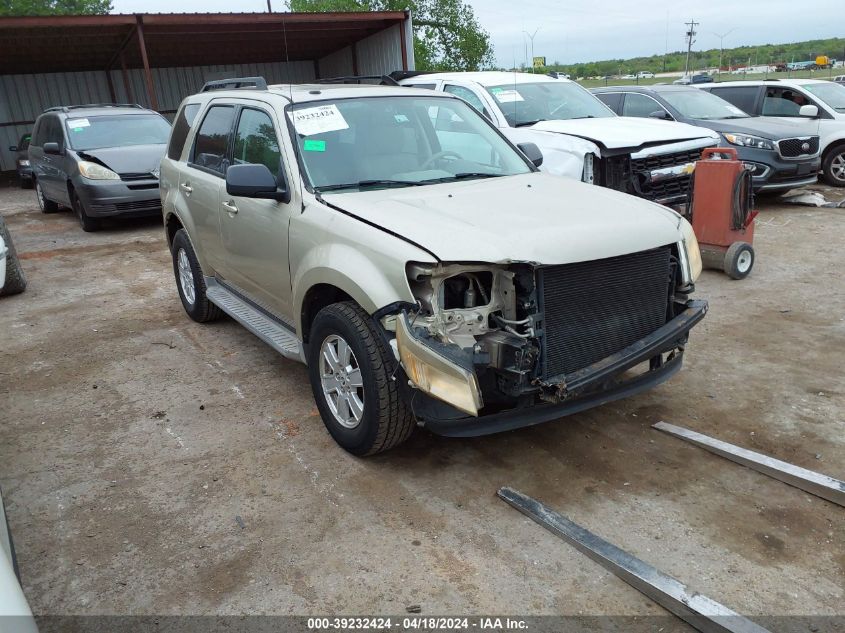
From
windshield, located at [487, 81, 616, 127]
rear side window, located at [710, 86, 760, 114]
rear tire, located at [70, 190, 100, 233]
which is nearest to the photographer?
windshield, located at [487, 81, 616, 127]

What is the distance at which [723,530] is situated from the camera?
3006 mm

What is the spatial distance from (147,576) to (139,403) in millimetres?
1910

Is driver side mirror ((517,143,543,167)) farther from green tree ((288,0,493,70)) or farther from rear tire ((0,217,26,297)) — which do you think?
green tree ((288,0,493,70))

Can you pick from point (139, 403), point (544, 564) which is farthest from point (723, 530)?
point (139, 403)

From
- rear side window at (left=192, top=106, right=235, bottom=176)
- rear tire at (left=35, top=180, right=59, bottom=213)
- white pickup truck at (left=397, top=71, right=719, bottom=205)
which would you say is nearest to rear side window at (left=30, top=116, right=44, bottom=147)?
rear tire at (left=35, top=180, right=59, bottom=213)

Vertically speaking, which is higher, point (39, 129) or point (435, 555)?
point (39, 129)

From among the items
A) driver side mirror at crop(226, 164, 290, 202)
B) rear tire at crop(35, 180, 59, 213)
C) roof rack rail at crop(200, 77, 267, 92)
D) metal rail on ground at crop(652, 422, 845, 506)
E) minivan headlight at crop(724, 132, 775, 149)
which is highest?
roof rack rail at crop(200, 77, 267, 92)

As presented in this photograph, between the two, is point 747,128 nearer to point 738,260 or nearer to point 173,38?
point 738,260

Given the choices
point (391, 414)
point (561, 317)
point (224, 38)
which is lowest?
point (391, 414)

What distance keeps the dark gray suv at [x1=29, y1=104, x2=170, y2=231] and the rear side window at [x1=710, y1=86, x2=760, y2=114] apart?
378 inches

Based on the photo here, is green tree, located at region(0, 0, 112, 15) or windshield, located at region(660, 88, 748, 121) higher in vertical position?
green tree, located at region(0, 0, 112, 15)

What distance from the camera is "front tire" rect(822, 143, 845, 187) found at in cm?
1119

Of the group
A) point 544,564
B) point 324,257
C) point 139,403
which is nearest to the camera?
point 544,564

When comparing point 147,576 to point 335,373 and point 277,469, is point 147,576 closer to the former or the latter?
point 277,469
